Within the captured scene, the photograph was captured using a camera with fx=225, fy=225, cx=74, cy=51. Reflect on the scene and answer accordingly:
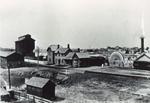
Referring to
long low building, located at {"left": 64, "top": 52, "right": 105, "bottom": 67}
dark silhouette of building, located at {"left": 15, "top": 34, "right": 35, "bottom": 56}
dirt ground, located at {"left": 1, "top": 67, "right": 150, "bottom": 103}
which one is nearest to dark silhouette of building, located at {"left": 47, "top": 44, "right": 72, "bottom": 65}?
long low building, located at {"left": 64, "top": 52, "right": 105, "bottom": 67}

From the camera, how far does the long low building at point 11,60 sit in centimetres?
3195

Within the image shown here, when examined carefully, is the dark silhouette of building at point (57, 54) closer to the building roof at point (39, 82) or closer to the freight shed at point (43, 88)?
the building roof at point (39, 82)

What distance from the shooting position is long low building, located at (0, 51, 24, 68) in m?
32.0

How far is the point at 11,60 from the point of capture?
32.3 meters

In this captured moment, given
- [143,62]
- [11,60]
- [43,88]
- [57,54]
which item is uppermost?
[57,54]

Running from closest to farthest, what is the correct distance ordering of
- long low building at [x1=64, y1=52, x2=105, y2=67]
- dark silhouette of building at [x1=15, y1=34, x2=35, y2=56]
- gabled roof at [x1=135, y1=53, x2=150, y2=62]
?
gabled roof at [x1=135, y1=53, x2=150, y2=62] < long low building at [x1=64, y1=52, x2=105, y2=67] < dark silhouette of building at [x1=15, y1=34, x2=35, y2=56]

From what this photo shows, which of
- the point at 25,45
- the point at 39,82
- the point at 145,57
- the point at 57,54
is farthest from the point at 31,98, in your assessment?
the point at 25,45

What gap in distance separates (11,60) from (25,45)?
7.66m

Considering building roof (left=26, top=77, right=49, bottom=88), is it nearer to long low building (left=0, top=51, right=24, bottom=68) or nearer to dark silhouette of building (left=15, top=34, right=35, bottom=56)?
long low building (left=0, top=51, right=24, bottom=68)

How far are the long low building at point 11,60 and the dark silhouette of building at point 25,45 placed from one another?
5.89 m

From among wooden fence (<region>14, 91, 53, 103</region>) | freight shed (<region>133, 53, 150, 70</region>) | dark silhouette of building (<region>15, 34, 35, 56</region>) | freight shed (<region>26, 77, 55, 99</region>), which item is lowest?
wooden fence (<region>14, 91, 53, 103</region>)

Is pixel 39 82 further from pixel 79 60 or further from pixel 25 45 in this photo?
pixel 25 45

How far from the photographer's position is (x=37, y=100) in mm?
16203

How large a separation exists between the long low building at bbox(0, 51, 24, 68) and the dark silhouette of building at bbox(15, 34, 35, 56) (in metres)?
5.89
